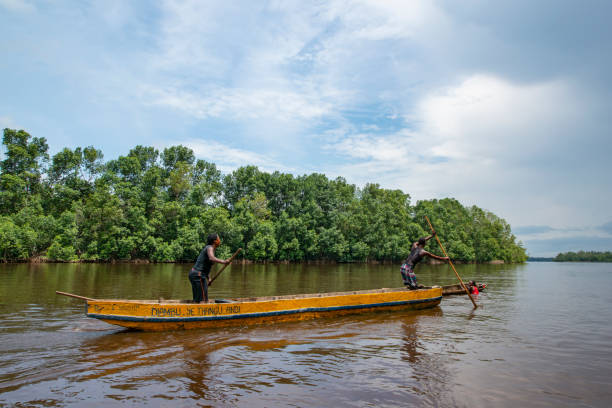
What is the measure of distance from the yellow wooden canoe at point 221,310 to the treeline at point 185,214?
133 ft

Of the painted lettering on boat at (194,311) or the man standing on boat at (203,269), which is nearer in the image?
the painted lettering on boat at (194,311)

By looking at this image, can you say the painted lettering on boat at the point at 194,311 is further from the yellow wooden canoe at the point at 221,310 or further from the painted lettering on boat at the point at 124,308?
the painted lettering on boat at the point at 124,308

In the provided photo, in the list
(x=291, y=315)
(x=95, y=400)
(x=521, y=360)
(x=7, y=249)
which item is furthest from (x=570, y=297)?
(x=7, y=249)

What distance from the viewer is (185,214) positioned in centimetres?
5450

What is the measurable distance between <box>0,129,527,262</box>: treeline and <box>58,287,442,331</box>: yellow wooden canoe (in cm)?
4046

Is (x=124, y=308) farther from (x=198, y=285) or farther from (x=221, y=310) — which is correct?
(x=221, y=310)

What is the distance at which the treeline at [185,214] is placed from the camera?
46.5 metres

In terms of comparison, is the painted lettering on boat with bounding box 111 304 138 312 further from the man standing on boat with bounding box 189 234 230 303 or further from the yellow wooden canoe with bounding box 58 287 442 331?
the man standing on boat with bounding box 189 234 230 303

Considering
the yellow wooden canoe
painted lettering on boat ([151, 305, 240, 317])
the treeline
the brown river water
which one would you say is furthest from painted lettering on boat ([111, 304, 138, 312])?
the treeline

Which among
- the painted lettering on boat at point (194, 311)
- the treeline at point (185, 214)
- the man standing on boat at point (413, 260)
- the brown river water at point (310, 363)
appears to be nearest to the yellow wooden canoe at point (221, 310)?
the painted lettering on boat at point (194, 311)

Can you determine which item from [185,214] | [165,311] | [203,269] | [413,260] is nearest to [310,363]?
[165,311]

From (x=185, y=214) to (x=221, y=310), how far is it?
47951mm

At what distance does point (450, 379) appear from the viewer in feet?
20.7

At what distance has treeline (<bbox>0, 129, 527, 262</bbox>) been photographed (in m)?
46.5
